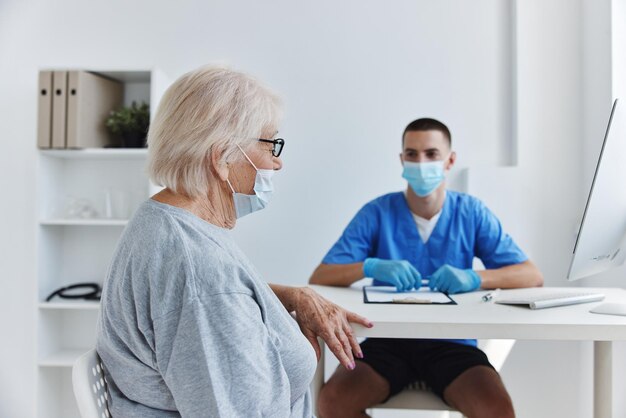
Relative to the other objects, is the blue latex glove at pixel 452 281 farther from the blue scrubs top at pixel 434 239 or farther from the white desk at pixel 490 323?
the blue scrubs top at pixel 434 239

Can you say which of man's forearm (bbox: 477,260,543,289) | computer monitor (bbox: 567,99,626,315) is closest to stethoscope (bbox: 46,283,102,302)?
man's forearm (bbox: 477,260,543,289)

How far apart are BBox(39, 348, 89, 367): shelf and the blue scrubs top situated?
4.21 feet

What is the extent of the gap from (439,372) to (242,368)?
929mm

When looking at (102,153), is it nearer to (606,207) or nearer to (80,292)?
(80,292)

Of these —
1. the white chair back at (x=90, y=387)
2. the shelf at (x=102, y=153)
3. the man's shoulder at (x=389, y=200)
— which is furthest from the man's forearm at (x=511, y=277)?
the shelf at (x=102, y=153)

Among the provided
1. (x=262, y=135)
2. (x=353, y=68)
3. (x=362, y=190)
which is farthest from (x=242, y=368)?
(x=353, y=68)

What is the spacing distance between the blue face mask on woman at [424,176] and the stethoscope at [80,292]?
1519 millimetres

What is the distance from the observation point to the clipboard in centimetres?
146

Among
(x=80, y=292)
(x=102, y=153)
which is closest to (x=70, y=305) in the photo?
(x=80, y=292)

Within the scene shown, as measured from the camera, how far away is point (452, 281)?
164 centimetres

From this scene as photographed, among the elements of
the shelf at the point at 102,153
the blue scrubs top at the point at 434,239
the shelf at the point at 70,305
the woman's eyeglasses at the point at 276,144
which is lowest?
the shelf at the point at 70,305

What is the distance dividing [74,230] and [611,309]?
7.59 ft

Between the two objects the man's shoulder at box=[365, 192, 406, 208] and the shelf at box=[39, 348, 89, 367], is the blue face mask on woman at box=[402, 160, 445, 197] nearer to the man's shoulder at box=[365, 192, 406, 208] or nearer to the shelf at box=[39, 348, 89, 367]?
the man's shoulder at box=[365, 192, 406, 208]

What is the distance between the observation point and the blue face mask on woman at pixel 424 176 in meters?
1.99
